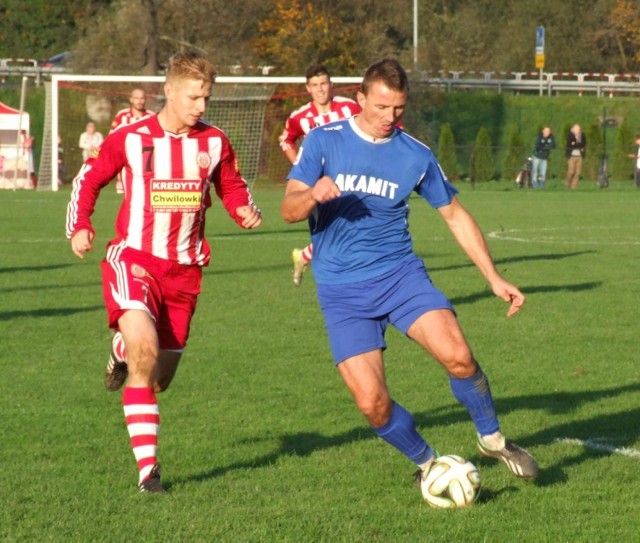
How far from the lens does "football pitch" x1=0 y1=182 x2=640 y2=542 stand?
5.32 m

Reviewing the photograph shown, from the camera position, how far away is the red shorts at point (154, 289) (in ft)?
19.9

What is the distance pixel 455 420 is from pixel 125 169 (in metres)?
2.38

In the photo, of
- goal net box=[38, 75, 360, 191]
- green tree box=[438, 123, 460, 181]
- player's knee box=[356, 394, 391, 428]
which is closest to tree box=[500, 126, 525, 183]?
green tree box=[438, 123, 460, 181]

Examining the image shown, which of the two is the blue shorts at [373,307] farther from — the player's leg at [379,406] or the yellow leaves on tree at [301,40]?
the yellow leaves on tree at [301,40]

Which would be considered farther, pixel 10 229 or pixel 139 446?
pixel 10 229

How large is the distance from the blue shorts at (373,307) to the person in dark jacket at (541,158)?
1270 inches

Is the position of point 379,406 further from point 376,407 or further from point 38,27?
point 38,27

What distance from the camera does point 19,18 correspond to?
214ft

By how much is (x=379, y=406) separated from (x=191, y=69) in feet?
5.76

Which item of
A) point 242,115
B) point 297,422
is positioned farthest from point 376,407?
point 242,115

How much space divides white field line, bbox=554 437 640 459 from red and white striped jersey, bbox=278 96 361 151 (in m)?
7.08

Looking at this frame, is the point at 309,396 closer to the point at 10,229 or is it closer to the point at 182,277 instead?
the point at 182,277

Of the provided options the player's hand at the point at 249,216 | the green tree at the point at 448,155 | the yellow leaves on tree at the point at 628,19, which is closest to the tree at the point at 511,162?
the green tree at the point at 448,155

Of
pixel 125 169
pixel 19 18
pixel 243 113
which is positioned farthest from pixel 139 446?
pixel 19 18
